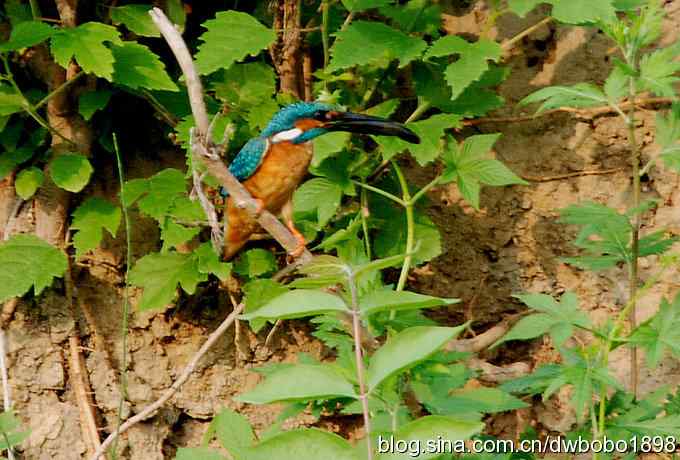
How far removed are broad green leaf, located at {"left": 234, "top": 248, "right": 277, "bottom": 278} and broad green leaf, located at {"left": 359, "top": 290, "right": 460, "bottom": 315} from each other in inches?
57.4

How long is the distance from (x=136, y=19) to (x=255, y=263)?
826 mm

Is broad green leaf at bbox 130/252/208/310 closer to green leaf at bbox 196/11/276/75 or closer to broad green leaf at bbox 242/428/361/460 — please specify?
green leaf at bbox 196/11/276/75

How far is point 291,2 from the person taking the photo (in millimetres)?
3004

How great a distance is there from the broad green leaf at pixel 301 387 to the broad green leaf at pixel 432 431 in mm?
95

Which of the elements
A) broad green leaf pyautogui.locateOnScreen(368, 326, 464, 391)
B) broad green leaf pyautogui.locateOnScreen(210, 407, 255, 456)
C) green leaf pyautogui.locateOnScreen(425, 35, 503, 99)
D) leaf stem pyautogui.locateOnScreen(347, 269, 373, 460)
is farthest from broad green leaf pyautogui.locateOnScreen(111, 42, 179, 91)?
broad green leaf pyautogui.locateOnScreen(368, 326, 464, 391)

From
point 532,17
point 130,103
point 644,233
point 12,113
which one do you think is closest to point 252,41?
point 130,103

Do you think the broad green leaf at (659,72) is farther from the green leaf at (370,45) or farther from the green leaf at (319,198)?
the green leaf at (319,198)

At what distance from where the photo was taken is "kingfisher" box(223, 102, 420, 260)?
2447 mm

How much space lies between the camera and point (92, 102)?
9.74 feet

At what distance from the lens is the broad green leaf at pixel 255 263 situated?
292 cm

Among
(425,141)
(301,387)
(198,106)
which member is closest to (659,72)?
(425,141)

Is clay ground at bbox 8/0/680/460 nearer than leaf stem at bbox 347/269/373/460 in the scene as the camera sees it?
No

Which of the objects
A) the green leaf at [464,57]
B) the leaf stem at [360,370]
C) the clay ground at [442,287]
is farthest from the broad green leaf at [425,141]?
the leaf stem at [360,370]

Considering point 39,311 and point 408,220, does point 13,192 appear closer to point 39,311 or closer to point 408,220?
point 39,311
